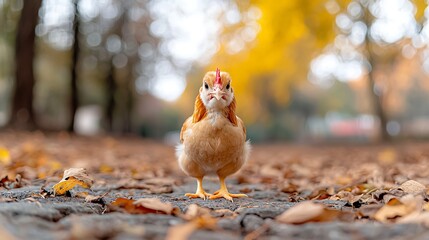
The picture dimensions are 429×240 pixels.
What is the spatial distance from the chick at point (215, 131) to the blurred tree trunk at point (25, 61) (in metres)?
9.88

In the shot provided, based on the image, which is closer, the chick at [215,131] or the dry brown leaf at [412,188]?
the dry brown leaf at [412,188]

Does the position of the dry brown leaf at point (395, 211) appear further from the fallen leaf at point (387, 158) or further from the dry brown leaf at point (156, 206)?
the fallen leaf at point (387, 158)

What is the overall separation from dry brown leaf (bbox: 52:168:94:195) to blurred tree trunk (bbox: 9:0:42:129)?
9.85m

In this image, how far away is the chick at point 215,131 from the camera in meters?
2.86

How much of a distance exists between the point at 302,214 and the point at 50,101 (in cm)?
3534

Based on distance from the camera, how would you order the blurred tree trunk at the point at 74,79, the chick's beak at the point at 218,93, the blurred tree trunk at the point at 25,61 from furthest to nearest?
the blurred tree trunk at the point at 74,79, the blurred tree trunk at the point at 25,61, the chick's beak at the point at 218,93

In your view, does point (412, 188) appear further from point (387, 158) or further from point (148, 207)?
point (387, 158)

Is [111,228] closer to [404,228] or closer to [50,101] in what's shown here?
[404,228]

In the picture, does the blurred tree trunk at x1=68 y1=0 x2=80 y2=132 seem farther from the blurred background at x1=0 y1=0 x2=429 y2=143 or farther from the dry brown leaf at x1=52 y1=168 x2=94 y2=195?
the dry brown leaf at x1=52 y1=168 x2=94 y2=195

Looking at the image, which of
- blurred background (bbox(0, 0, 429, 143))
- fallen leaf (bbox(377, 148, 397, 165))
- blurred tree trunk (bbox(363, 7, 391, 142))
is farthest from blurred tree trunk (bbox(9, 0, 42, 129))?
blurred tree trunk (bbox(363, 7, 391, 142))

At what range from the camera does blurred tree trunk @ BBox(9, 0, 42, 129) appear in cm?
1197

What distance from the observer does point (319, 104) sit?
31266 millimetres

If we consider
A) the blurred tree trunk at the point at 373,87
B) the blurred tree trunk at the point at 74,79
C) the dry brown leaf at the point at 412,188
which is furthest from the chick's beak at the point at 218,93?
the blurred tree trunk at the point at 74,79

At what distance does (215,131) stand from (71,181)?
844 millimetres
